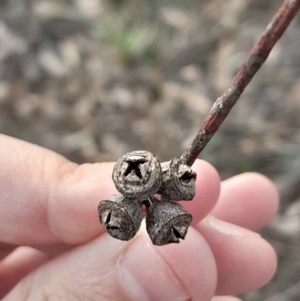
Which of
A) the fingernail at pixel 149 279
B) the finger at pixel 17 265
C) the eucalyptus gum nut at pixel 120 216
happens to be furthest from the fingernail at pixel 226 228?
the eucalyptus gum nut at pixel 120 216

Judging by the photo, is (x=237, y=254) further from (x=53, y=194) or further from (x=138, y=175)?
(x=138, y=175)

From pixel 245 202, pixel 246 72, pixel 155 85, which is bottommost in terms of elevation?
pixel 245 202

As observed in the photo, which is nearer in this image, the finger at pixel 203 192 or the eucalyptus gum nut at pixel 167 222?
the eucalyptus gum nut at pixel 167 222

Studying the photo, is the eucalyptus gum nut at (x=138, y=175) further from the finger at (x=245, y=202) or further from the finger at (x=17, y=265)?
the finger at (x=245, y=202)

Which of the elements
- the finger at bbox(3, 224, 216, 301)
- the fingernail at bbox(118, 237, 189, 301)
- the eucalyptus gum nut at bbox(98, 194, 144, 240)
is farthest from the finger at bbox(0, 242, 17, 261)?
the eucalyptus gum nut at bbox(98, 194, 144, 240)

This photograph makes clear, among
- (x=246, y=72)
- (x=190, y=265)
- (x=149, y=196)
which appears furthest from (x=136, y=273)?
(x=246, y=72)

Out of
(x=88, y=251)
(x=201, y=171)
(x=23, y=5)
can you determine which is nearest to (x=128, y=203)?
(x=88, y=251)
